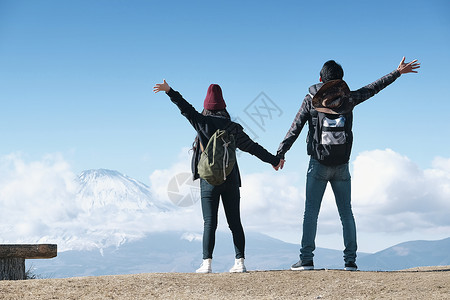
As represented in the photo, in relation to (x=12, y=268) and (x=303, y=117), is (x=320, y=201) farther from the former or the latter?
(x=12, y=268)

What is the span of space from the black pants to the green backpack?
0.17 metres

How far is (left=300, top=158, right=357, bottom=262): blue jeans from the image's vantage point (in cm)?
925

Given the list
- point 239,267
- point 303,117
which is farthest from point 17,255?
point 303,117

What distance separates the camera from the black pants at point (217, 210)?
8.79 m

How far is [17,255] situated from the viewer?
10859 mm

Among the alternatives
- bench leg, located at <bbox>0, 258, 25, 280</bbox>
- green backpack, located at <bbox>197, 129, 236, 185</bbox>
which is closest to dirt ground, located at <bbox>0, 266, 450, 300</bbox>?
green backpack, located at <bbox>197, 129, 236, 185</bbox>

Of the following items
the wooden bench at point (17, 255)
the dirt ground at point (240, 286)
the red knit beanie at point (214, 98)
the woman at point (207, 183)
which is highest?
the red knit beanie at point (214, 98)

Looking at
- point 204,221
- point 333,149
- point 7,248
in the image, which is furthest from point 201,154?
point 7,248

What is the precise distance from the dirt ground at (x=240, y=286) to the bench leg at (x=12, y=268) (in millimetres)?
2494

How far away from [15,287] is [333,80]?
19.2ft

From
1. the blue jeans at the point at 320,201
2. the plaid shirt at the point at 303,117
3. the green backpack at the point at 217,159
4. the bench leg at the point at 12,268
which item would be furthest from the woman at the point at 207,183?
the bench leg at the point at 12,268

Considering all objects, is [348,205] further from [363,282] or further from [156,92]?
[156,92]

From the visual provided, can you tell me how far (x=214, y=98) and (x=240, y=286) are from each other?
2.94m

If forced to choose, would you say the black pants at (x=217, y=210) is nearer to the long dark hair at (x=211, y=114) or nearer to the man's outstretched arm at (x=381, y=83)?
the long dark hair at (x=211, y=114)
